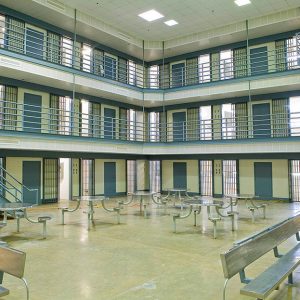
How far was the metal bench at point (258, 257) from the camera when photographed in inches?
128

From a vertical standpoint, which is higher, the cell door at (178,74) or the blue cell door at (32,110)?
the cell door at (178,74)

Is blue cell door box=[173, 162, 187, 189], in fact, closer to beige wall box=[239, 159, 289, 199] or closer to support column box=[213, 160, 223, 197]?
support column box=[213, 160, 223, 197]

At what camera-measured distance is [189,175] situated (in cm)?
1836

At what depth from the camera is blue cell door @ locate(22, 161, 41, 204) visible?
13695 millimetres

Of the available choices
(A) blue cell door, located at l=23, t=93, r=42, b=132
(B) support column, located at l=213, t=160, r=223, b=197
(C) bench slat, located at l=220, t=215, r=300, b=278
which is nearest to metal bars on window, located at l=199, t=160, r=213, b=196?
(B) support column, located at l=213, t=160, r=223, b=197

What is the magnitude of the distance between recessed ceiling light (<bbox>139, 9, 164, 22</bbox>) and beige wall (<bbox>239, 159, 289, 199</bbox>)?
8658 millimetres

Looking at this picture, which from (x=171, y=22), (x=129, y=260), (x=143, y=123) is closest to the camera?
(x=129, y=260)

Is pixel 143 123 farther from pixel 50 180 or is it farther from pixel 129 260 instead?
pixel 129 260

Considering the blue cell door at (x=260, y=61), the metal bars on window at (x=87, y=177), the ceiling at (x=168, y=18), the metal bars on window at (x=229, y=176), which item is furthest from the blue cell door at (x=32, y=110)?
the blue cell door at (x=260, y=61)

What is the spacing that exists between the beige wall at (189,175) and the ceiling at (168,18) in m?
6.91

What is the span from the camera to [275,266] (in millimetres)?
3980

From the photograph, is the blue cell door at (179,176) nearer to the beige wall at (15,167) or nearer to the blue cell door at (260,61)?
the blue cell door at (260,61)

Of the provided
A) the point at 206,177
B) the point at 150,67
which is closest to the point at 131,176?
the point at 206,177

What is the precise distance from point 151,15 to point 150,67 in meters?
5.36
